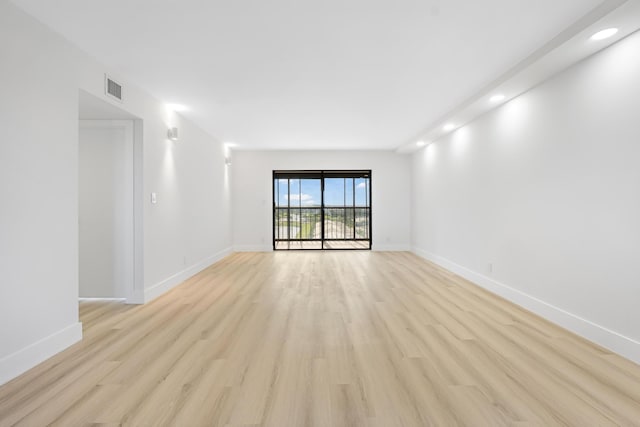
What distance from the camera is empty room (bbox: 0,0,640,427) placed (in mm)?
1962

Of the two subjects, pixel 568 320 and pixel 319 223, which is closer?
pixel 568 320

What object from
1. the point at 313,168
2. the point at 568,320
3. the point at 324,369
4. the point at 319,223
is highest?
the point at 313,168

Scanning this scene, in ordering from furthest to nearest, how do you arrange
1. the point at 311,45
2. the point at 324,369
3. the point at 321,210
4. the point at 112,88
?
the point at 321,210, the point at 112,88, the point at 311,45, the point at 324,369

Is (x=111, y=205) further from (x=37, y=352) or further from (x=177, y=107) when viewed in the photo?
(x=37, y=352)

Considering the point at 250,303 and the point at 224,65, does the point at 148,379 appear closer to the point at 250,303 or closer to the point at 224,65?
the point at 250,303

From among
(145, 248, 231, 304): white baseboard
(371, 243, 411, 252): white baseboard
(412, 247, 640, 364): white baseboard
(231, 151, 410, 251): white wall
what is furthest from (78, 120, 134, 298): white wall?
(371, 243, 411, 252): white baseboard

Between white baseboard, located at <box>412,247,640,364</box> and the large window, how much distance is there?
454 cm

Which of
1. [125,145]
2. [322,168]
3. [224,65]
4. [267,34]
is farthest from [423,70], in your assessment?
[322,168]

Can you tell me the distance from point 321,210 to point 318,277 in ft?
11.8

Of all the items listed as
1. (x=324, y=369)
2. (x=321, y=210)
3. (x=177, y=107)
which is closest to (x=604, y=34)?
(x=324, y=369)

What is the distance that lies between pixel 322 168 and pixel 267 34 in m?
5.54

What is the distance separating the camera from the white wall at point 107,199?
3.84 m

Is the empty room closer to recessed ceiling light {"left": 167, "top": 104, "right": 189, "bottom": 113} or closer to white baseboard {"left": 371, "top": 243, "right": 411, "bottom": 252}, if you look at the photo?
recessed ceiling light {"left": 167, "top": 104, "right": 189, "bottom": 113}

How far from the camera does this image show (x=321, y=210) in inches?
337
